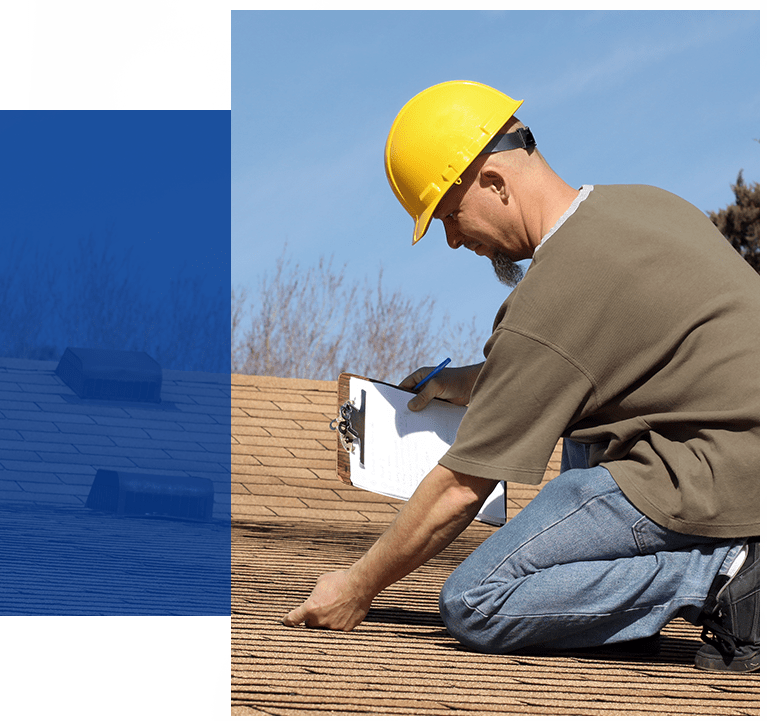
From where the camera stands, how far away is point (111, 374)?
486 cm

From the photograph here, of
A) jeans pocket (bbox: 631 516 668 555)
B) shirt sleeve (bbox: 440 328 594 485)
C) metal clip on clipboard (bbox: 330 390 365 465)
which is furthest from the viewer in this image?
metal clip on clipboard (bbox: 330 390 365 465)

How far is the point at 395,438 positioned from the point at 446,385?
0.23 metres

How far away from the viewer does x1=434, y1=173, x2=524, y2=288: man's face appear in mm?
2295

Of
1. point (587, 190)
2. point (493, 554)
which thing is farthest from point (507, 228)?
point (493, 554)

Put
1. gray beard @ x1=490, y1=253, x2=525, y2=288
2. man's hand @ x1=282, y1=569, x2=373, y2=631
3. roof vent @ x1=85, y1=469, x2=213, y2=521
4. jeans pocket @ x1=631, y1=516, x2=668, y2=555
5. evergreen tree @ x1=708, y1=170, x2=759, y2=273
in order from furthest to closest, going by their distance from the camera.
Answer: evergreen tree @ x1=708, y1=170, x2=759, y2=273, roof vent @ x1=85, y1=469, x2=213, y2=521, gray beard @ x1=490, y1=253, x2=525, y2=288, man's hand @ x1=282, y1=569, x2=373, y2=631, jeans pocket @ x1=631, y1=516, x2=668, y2=555

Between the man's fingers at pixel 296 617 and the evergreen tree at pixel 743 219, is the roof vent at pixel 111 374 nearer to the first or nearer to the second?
the man's fingers at pixel 296 617

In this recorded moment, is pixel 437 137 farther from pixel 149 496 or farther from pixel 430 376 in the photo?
pixel 149 496

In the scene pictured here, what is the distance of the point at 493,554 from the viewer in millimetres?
2166

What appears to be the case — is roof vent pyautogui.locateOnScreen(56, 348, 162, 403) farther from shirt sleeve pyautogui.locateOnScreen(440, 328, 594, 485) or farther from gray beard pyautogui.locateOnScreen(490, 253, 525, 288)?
shirt sleeve pyautogui.locateOnScreen(440, 328, 594, 485)

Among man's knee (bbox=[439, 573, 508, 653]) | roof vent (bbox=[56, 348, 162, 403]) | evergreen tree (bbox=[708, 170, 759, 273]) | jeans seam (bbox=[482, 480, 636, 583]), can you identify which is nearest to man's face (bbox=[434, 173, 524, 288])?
jeans seam (bbox=[482, 480, 636, 583])

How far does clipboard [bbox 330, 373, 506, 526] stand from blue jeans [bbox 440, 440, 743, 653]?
606mm

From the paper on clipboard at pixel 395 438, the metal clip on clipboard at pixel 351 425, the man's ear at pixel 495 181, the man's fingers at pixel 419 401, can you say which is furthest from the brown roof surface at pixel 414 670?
the man's ear at pixel 495 181

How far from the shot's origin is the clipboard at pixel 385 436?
106 inches

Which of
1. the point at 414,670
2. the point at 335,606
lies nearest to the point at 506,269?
the point at 335,606
